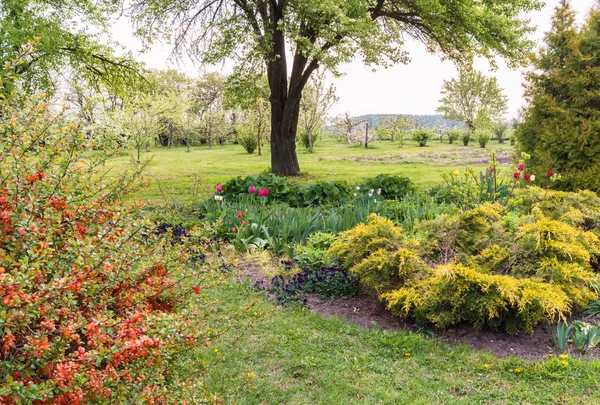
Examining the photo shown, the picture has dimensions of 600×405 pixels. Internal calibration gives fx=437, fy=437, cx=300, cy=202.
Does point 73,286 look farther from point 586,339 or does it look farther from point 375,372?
point 586,339

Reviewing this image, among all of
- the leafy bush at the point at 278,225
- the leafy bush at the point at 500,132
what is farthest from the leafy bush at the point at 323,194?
the leafy bush at the point at 500,132

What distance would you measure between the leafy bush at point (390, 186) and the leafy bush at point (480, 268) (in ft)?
10.9

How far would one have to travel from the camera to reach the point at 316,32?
10555 millimetres

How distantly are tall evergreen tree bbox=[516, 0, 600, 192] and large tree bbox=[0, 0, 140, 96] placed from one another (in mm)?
9685

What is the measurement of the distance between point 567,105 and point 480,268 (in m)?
4.85

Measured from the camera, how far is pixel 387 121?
36.3 metres

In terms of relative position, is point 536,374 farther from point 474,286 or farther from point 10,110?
point 10,110

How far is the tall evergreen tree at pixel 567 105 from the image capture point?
6660 millimetres

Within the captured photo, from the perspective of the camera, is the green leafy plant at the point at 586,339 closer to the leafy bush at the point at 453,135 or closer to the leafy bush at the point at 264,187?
the leafy bush at the point at 264,187

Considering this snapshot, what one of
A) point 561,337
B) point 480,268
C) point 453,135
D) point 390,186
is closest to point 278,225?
point 480,268

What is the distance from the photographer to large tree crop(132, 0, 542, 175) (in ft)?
33.2

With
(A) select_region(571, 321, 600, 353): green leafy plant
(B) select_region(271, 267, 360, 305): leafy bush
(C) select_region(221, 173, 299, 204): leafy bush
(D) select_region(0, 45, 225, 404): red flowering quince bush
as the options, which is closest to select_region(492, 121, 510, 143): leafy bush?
(C) select_region(221, 173, 299, 204): leafy bush

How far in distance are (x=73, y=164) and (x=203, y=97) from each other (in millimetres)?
42824

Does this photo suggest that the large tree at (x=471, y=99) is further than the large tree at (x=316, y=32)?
Yes
